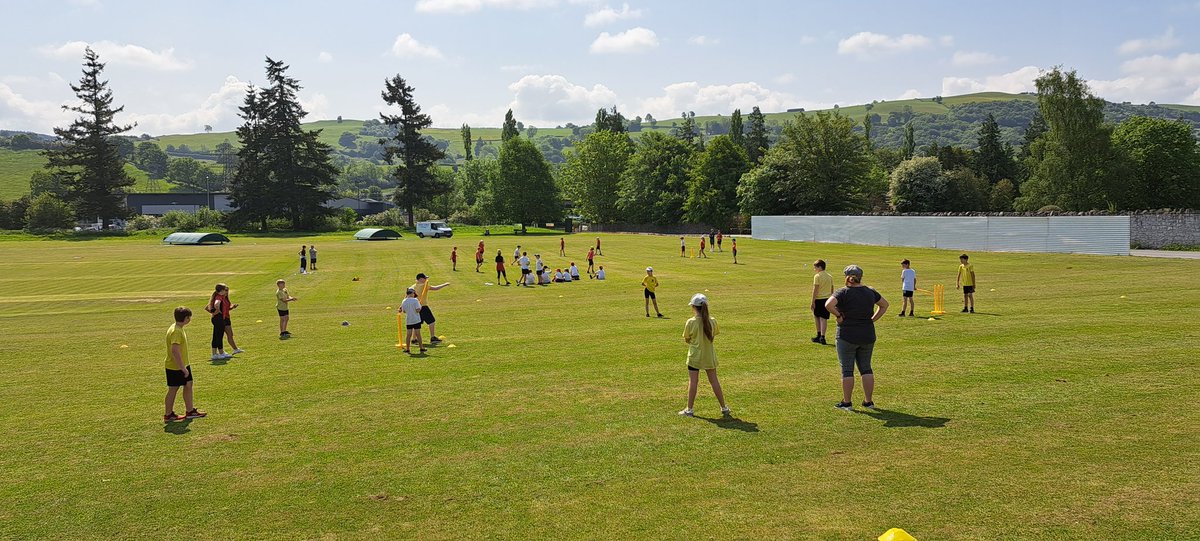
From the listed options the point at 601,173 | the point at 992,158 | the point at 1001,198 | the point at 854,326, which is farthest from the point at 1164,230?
the point at 601,173

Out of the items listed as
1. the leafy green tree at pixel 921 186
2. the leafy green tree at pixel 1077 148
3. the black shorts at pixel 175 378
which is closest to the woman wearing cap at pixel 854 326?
the black shorts at pixel 175 378

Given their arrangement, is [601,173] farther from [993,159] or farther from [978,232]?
[978,232]

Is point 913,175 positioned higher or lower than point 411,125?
lower

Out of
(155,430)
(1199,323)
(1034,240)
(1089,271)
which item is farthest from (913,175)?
(155,430)

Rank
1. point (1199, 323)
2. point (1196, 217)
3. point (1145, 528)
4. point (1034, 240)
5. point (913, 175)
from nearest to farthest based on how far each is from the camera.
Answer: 1. point (1145, 528)
2. point (1199, 323)
3. point (1196, 217)
4. point (1034, 240)
5. point (913, 175)

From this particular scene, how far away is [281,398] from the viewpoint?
12.7 meters

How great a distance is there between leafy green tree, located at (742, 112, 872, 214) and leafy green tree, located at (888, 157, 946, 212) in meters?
4.71

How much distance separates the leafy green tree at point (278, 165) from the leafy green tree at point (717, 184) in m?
54.9

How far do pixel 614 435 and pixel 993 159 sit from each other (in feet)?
363

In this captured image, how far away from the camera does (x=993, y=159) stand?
103 m

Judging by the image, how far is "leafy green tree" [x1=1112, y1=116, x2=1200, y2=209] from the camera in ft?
243

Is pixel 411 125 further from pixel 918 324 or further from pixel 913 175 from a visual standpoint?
pixel 918 324

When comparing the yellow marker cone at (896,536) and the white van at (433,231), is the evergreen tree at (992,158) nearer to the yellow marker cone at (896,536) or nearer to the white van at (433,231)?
the white van at (433,231)

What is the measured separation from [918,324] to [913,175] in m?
75.8
